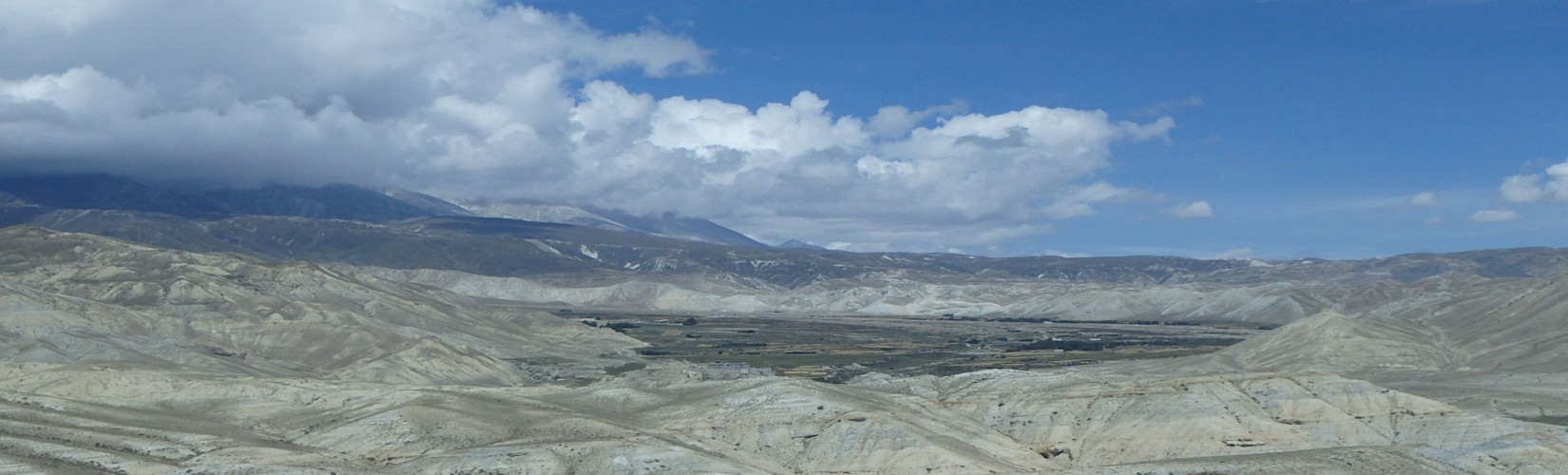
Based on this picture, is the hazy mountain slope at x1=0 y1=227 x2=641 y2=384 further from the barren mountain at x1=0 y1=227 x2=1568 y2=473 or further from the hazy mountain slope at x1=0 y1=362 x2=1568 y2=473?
the hazy mountain slope at x1=0 y1=362 x2=1568 y2=473


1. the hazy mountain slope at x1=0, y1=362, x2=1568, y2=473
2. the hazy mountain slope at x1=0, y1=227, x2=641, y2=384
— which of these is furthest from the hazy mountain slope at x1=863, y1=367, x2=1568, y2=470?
the hazy mountain slope at x1=0, y1=227, x2=641, y2=384

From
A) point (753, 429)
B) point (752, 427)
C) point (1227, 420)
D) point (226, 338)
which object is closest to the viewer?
point (1227, 420)

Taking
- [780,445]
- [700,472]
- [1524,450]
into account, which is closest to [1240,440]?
[1524,450]

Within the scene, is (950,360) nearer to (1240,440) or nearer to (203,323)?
(203,323)

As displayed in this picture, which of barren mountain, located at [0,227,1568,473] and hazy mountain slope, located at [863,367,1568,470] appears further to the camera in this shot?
hazy mountain slope, located at [863,367,1568,470]

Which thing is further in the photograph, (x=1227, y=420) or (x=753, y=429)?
(x=753, y=429)

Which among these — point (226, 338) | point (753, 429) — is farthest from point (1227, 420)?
point (226, 338)

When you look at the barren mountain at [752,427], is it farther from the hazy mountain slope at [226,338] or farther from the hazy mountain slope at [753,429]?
the hazy mountain slope at [226,338]

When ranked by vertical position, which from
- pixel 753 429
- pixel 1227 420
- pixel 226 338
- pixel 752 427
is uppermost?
pixel 1227 420

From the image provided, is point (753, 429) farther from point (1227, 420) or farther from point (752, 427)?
point (1227, 420)

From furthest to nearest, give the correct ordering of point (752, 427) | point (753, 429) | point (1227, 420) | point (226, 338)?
point (226, 338), point (752, 427), point (753, 429), point (1227, 420)

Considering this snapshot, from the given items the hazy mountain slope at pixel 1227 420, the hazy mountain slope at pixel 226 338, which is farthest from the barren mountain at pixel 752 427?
the hazy mountain slope at pixel 226 338
